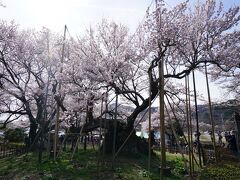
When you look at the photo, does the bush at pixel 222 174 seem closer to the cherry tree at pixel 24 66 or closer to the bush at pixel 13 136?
the cherry tree at pixel 24 66

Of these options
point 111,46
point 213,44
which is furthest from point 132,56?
point 213,44

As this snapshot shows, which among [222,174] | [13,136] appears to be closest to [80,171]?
[222,174]

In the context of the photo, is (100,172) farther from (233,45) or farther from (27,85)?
(27,85)

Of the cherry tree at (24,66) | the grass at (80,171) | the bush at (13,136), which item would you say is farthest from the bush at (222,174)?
the bush at (13,136)

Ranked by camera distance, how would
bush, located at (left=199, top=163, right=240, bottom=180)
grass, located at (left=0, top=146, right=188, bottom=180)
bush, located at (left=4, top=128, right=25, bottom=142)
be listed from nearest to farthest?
bush, located at (left=199, top=163, right=240, bottom=180)
grass, located at (left=0, top=146, right=188, bottom=180)
bush, located at (left=4, top=128, right=25, bottom=142)

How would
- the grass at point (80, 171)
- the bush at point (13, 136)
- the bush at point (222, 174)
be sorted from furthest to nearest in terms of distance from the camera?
the bush at point (13, 136)
the grass at point (80, 171)
the bush at point (222, 174)

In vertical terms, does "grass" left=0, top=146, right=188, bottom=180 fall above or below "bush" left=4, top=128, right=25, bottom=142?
below

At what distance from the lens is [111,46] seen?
18.5 meters

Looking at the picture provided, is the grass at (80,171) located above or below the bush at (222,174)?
below

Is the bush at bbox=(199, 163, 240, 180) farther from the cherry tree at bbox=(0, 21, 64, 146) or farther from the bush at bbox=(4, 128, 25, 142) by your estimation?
the bush at bbox=(4, 128, 25, 142)

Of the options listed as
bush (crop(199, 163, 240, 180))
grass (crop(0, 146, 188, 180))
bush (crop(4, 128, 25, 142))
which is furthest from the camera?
bush (crop(4, 128, 25, 142))

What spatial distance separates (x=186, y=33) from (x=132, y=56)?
12.9 feet

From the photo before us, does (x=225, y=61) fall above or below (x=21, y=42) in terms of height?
below

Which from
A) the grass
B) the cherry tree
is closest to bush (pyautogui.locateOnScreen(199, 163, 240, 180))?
the grass
